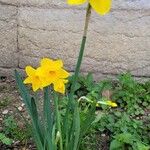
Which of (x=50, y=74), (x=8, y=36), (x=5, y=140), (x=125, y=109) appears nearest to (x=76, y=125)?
(x=50, y=74)

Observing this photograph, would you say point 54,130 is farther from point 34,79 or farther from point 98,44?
point 98,44

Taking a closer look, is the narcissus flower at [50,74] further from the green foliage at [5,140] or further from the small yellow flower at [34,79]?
the green foliage at [5,140]

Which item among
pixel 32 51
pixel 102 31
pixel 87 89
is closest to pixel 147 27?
pixel 102 31

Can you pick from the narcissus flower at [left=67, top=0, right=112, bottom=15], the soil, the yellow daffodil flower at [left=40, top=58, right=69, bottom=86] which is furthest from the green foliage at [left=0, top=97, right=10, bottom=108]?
the narcissus flower at [left=67, top=0, right=112, bottom=15]

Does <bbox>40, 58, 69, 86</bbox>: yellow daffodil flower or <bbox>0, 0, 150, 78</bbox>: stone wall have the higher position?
<bbox>40, 58, 69, 86</bbox>: yellow daffodil flower

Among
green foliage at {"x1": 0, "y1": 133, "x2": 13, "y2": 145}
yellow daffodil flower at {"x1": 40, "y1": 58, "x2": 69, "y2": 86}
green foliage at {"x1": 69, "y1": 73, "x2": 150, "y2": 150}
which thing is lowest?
green foliage at {"x1": 0, "y1": 133, "x2": 13, "y2": 145}

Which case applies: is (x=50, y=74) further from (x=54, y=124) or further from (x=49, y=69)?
(x=54, y=124)

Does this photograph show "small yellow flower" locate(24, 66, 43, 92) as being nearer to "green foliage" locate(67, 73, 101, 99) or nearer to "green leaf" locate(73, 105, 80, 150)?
"green leaf" locate(73, 105, 80, 150)

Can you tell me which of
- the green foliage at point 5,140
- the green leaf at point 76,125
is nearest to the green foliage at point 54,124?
the green leaf at point 76,125

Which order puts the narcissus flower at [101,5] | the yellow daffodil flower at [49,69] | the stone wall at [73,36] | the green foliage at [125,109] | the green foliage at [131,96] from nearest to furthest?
the narcissus flower at [101,5], the yellow daffodil flower at [49,69], the green foliage at [125,109], the green foliage at [131,96], the stone wall at [73,36]
